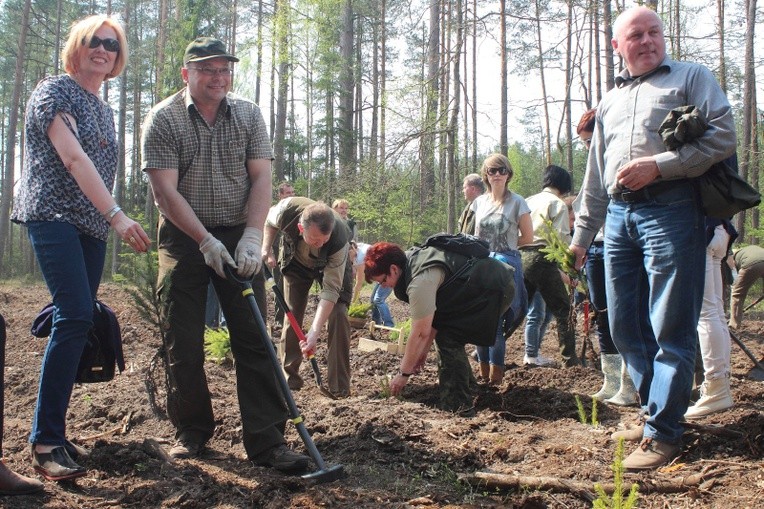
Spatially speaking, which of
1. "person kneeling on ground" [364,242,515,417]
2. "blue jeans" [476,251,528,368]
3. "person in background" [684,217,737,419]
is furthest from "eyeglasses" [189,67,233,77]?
"blue jeans" [476,251,528,368]

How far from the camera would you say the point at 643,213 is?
333 cm

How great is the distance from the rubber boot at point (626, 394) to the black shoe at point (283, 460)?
2369mm

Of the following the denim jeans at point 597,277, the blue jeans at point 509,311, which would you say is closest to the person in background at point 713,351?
the denim jeans at point 597,277

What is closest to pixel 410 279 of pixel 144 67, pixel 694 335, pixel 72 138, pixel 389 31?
pixel 694 335

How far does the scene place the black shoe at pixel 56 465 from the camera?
3139 millimetres

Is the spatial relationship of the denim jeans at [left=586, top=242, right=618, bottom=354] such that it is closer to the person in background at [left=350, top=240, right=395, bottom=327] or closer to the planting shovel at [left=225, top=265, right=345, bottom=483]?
the planting shovel at [left=225, top=265, right=345, bottom=483]

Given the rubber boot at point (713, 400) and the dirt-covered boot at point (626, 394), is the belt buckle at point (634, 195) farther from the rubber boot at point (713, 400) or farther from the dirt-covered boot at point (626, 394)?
the dirt-covered boot at point (626, 394)

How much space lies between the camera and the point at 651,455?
10.6 ft

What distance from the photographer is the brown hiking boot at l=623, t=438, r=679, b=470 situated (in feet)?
10.5

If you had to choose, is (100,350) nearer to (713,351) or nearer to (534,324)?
(713,351)

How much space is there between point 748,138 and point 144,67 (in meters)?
27.1

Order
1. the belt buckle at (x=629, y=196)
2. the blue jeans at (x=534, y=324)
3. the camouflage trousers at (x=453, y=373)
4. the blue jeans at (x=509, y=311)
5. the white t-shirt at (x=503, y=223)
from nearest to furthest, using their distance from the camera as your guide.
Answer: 1. the belt buckle at (x=629, y=196)
2. the camouflage trousers at (x=453, y=373)
3. the blue jeans at (x=509, y=311)
4. the white t-shirt at (x=503, y=223)
5. the blue jeans at (x=534, y=324)

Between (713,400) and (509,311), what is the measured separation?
6.39 ft

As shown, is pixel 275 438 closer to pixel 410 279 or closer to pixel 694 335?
Result: pixel 410 279
